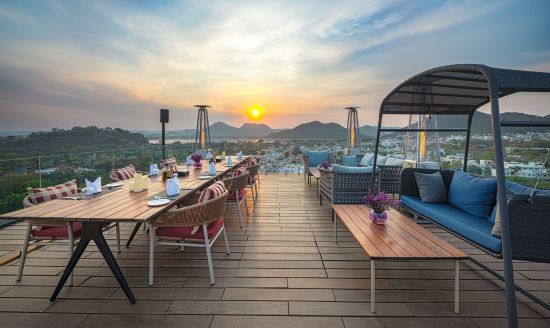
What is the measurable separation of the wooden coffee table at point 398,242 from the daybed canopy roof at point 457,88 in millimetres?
1178

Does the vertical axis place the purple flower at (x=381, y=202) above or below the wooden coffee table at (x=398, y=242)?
above

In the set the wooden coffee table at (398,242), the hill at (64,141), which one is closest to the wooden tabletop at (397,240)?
the wooden coffee table at (398,242)

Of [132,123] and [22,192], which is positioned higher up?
[132,123]

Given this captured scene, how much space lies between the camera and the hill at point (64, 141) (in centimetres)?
402

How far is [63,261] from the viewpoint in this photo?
251 cm

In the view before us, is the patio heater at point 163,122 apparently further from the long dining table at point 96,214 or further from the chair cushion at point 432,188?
the chair cushion at point 432,188

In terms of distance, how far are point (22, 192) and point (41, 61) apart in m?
3.67

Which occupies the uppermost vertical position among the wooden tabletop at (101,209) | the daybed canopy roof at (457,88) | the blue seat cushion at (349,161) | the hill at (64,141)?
the daybed canopy roof at (457,88)

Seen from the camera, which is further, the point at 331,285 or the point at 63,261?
the point at 63,261

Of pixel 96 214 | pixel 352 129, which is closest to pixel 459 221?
pixel 96 214

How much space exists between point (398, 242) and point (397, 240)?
0.05 meters

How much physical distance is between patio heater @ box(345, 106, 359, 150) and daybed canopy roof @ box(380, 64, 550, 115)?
5.19m

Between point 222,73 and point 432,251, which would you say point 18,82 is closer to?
point 222,73

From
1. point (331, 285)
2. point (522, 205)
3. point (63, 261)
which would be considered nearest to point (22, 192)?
point (63, 261)
